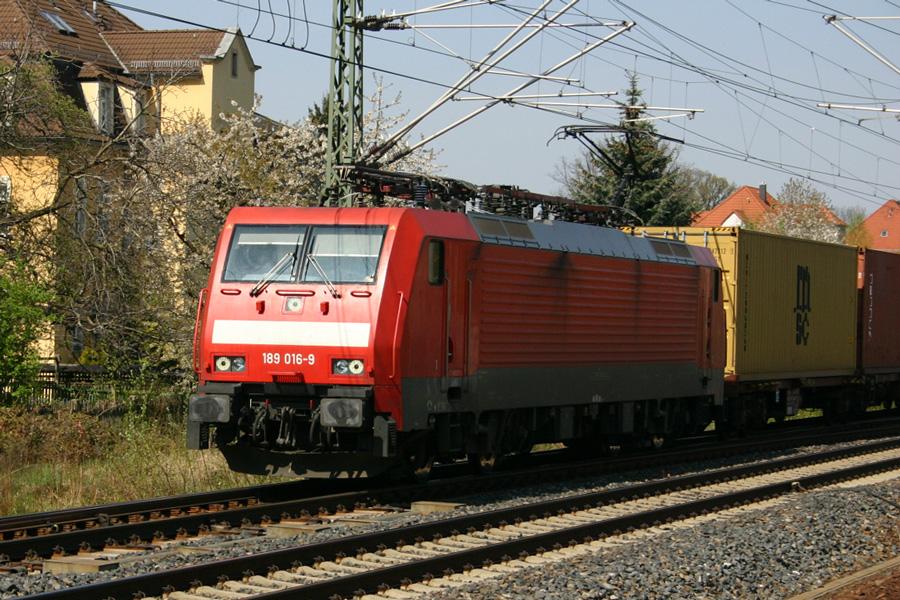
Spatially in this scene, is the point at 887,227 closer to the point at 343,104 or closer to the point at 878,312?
the point at 878,312

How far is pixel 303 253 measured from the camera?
11781mm

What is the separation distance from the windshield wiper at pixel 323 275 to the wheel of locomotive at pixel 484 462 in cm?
318

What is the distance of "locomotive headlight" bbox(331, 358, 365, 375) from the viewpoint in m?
11.1

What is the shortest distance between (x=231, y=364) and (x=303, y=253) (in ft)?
4.57

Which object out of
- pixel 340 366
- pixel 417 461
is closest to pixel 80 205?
pixel 417 461

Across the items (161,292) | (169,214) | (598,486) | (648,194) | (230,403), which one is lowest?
(598,486)

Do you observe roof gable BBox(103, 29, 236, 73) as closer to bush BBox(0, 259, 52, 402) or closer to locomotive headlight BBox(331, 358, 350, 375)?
bush BBox(0, 259, 52, 402)

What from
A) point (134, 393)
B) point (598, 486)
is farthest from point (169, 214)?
point (598, 486)

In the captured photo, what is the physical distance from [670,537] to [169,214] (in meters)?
14.4

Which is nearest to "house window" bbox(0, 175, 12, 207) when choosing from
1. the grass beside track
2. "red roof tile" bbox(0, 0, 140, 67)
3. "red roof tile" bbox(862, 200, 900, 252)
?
"red roof tile" bbox(0, 0, 140, 67)

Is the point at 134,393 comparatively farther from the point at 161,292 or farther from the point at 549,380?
the point at 549,380

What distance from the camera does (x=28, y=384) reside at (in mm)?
18016

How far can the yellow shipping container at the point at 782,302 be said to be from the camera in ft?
65.0

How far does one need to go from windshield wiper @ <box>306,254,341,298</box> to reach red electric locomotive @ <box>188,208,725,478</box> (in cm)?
2
